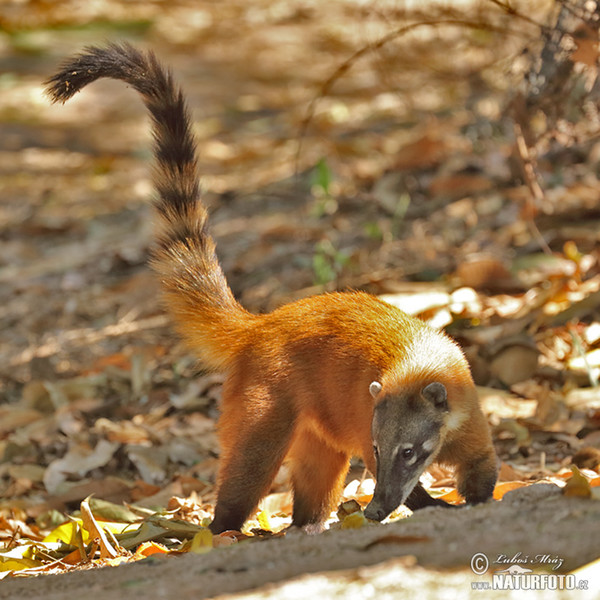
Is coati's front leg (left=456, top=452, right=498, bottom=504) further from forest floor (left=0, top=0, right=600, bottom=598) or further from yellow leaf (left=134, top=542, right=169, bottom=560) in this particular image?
yellow leaf (left=134, top=542, right=169, bottom=560)

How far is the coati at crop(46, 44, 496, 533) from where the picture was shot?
389cm

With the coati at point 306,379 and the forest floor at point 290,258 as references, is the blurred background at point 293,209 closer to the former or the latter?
the forest floor at point 290,258

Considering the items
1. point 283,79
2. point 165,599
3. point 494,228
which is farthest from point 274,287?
point 283,79

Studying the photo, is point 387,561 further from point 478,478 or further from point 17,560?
point 17,560

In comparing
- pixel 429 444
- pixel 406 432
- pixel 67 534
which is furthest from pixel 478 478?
pixel 67 534

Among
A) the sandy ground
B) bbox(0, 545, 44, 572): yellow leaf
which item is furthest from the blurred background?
the sandy ground

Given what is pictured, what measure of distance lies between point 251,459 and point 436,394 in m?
0.82

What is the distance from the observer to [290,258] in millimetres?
7383

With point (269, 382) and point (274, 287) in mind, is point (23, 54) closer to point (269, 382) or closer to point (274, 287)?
point (274, 287)

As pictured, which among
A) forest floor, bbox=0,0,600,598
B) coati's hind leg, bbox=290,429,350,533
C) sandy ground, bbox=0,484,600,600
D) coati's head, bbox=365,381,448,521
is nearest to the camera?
sandy ground, bbox=0,484,600,600

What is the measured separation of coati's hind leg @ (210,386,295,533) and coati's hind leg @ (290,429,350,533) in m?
0.23

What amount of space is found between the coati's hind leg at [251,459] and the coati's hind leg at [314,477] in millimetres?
232

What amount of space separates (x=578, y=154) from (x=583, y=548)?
5.80 metres

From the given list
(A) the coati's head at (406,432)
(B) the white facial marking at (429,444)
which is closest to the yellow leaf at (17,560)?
(A) the coati's head at (406,432)
